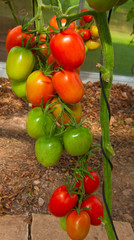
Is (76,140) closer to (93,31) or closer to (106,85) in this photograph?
(106,85)

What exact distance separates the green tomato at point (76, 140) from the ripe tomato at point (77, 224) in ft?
0.61

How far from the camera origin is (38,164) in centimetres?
182

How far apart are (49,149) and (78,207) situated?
21 cm

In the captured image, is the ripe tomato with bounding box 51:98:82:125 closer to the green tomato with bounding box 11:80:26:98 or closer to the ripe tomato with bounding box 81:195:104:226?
the green tomato with bounding box 11:80:26:98

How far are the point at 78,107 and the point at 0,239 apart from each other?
89 centimetres

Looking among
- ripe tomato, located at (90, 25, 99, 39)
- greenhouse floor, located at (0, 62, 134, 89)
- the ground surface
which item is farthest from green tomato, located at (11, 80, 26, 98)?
greenhouse floor, located at (0, 62, 134, 89)

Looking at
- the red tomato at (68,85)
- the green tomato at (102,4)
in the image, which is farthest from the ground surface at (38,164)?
the green tomato at (102,4)

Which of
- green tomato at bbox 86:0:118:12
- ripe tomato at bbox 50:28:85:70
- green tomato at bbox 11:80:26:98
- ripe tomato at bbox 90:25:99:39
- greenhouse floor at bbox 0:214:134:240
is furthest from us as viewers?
ripe tomato at bbox 90:25:99:39

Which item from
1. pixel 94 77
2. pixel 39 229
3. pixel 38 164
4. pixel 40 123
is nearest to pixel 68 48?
pixel 40 123

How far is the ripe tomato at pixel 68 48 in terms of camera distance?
51 centimetres

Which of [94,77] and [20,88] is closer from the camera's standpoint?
[20,88]

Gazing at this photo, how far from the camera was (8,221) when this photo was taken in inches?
52.6

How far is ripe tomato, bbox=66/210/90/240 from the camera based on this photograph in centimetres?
66

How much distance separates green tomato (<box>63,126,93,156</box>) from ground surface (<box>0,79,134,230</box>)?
66 centimetres
